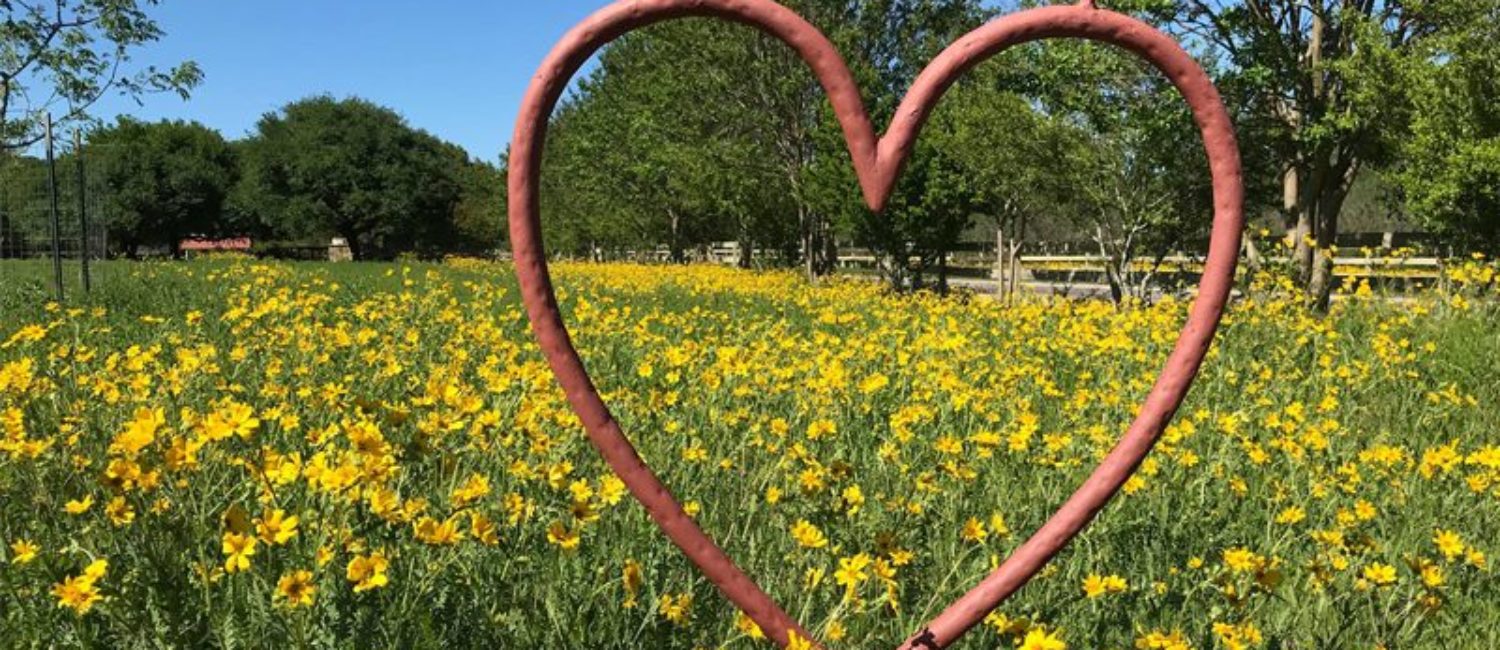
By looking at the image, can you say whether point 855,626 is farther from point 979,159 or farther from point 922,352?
point 979,159

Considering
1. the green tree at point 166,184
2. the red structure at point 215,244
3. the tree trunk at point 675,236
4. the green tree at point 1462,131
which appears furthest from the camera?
the red structure at point 215,244

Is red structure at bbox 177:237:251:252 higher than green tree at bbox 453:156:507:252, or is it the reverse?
green tree at bbox 453:156:507:252

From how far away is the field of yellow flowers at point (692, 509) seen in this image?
1.99 meters

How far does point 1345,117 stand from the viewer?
555 inches

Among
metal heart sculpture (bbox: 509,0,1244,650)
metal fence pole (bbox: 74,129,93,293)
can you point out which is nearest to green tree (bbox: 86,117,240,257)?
metal fence pole (bbox: 74,129,93,293)

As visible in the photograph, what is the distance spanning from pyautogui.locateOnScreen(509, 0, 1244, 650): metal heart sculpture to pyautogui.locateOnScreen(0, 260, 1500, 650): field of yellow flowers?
0.31 metres

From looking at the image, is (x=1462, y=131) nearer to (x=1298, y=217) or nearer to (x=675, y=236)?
(x=1298, y=217)

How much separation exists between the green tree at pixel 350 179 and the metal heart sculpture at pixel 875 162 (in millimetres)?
55086

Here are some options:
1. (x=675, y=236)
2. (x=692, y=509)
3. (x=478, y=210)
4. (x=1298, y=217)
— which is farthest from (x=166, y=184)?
(x=692, y=509)

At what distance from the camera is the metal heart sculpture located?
1.55m

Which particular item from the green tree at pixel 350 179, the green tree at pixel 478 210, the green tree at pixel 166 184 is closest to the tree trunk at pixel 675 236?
the green tree at pixel 350 179

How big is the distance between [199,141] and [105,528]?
65.2 meters

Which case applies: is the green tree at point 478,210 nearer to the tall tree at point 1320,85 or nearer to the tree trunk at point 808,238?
the tree trunk at point 808,238

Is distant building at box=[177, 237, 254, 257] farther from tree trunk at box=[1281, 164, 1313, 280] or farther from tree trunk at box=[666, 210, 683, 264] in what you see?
tree trunk at box=[1281, 164, 1313, 280]
